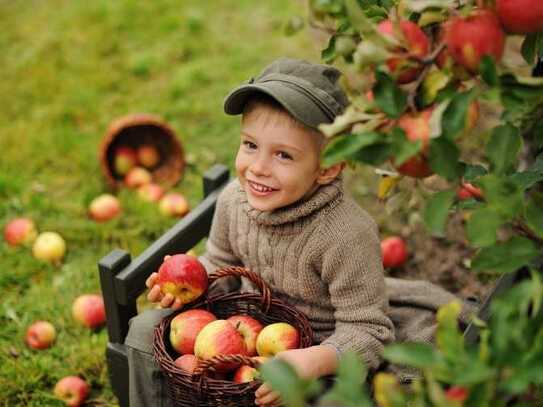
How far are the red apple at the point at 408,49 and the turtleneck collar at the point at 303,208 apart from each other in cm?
74

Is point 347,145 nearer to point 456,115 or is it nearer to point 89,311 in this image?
point 456,115

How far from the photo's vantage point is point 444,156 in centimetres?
129

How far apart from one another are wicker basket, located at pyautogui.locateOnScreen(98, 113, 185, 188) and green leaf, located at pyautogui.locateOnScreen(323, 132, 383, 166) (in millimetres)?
2555

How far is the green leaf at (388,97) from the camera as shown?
130 cm

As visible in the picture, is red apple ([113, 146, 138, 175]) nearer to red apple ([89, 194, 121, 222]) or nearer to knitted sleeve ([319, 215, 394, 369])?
red apple ([89, 194, 121, 222])

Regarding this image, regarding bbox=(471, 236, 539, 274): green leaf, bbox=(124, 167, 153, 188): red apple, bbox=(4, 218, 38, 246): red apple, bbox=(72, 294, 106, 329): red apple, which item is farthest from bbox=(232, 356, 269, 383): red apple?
bbox=(124, 167, 153, 188): red apple

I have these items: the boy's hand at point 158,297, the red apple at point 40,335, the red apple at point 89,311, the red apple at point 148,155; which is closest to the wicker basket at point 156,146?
the red apple at point 148,155

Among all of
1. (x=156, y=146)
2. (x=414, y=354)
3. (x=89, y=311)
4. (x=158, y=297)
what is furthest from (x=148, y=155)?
(x=414, y=354)

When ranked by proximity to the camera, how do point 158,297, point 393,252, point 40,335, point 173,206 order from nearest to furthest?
point 158,297, point 40,335, point 393,252, point 173,206

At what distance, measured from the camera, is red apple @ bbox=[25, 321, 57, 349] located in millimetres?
2856

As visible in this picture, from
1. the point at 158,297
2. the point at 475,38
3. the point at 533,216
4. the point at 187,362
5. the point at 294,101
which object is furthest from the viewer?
the point at 158,297

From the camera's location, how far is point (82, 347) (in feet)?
9.41

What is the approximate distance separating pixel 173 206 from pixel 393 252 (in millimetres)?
1124

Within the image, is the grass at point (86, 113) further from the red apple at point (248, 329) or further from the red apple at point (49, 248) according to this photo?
the red apple at point (248, 329)
